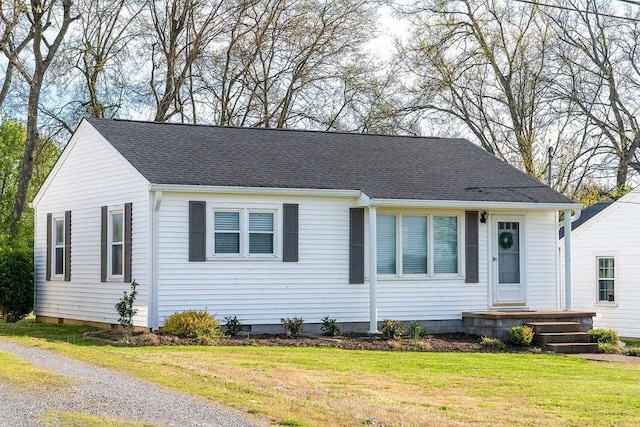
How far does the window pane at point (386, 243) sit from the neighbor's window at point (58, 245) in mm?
7547

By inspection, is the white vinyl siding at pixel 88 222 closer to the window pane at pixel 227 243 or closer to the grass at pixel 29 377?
the window pane at pixel 227 243

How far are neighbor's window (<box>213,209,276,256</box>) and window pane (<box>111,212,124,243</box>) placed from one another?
7.56ft

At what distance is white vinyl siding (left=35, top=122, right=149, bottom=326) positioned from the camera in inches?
798

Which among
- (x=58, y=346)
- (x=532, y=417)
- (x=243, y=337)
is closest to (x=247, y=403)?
(x=532, y=417)

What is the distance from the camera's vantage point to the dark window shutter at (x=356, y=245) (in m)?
21.5

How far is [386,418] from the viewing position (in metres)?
11.3

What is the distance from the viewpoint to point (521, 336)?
20.8 meters

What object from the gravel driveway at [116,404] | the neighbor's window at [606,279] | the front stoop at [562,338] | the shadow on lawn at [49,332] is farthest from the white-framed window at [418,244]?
the gravel driveway at [116,404]

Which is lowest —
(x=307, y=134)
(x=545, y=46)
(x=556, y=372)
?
(x=556, y=372)

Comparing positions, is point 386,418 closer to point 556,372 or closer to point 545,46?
point 556,372

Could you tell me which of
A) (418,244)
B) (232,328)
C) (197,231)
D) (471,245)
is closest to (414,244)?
(418,244)

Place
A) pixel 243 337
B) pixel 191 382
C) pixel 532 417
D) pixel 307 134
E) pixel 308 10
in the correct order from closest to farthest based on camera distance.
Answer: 1. pixel 532 417
2. pixel 191 382
3. pixel 243 337
4. pixel 307 134
5. pixel 308 10

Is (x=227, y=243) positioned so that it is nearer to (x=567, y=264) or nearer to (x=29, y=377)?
(x=29, y=377)

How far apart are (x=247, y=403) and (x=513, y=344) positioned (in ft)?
34.6
